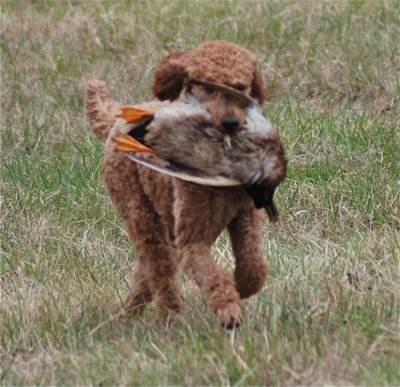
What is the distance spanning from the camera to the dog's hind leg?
409cm

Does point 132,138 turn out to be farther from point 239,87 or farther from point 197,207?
point 239,87

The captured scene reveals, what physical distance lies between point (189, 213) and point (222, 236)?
1.92m

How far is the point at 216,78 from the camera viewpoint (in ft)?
12.5

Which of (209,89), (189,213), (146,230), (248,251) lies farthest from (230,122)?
(146,230)

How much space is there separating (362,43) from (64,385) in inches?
185

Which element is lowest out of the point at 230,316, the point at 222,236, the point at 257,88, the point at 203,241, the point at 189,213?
the point at 222,236

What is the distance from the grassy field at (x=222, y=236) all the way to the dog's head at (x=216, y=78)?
87 cm

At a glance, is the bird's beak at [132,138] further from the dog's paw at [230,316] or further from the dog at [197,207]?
the dog's paw at [230,316]

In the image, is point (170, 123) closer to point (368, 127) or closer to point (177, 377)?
point (177, 377)

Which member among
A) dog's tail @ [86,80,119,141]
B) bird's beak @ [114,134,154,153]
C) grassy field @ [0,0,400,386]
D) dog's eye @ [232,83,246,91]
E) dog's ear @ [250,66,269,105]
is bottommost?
grassy field @ [0,0,400,386]

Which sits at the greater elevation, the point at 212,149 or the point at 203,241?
the point at 212,149

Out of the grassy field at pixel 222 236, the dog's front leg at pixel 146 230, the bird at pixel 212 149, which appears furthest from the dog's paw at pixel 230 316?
the dog's front leg at pixel 146 230

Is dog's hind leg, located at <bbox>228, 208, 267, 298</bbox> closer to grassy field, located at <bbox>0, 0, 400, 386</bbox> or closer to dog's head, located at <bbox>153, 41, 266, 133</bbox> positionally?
grassy field, located at <bbox>0, 0, 400, 386</bbox>

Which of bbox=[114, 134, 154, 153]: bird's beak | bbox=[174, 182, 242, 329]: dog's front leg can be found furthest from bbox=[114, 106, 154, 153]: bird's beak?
bbox=[174, 182, 242, 329]: dog's front leg
